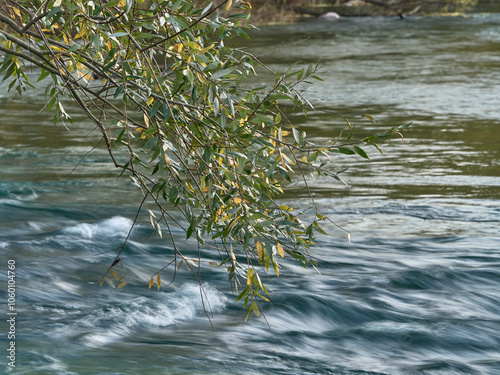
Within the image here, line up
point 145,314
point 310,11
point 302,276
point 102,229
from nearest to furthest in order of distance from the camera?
point 145,314, point 302,276, point 102,229, point 310,11

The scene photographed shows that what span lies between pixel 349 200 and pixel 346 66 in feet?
38.0

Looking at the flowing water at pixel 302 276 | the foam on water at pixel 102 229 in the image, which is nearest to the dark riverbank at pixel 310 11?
the flowing water at pixel 302 276

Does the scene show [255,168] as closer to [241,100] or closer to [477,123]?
[241,100]

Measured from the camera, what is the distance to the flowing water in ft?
15.7

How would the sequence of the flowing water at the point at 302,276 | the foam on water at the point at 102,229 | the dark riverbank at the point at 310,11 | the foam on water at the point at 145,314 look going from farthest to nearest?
the dark riverbank at the point at 310,11
the foam on water at the point at 102,229
the foam on water at the point at 145,314
the flowing water at the point at 302,276

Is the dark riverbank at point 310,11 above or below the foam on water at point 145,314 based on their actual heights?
above

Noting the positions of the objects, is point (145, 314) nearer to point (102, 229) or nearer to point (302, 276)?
point (302, 276)

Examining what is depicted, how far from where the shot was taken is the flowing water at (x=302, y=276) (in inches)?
188

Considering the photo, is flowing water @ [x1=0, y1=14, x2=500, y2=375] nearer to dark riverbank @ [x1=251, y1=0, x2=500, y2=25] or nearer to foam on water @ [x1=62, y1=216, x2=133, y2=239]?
foam on water @ [x1=62, y1=216, x2=133, y2=239]

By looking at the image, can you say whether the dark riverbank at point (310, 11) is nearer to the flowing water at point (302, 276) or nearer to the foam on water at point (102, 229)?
the flowing water at point (302, 276)

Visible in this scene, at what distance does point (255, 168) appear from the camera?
12.3 feet

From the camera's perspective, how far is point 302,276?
6.45 metres

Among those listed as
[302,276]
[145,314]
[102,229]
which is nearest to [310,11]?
[102,229]

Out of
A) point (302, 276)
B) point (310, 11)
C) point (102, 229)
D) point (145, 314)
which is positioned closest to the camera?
point (145, 314)
